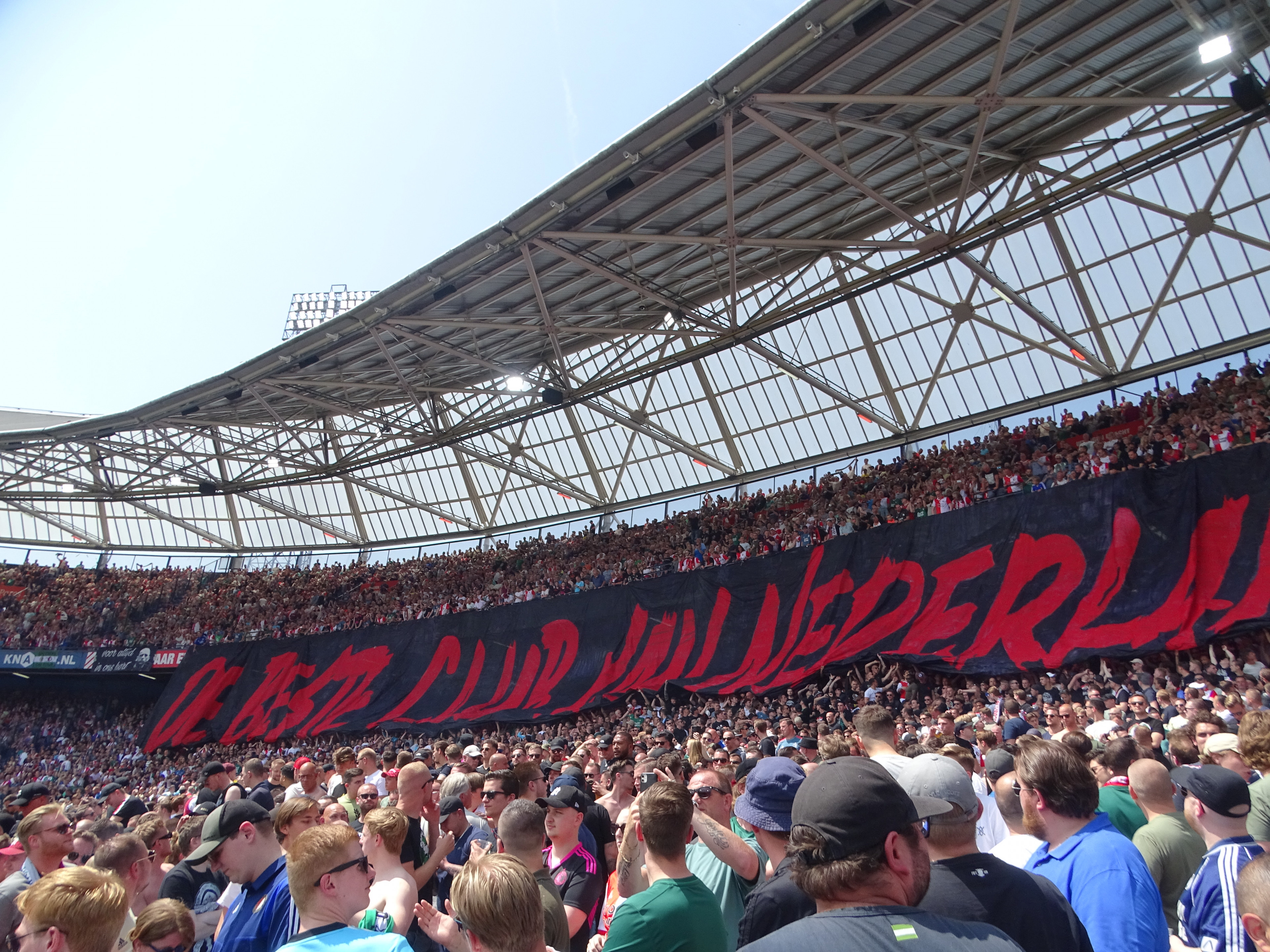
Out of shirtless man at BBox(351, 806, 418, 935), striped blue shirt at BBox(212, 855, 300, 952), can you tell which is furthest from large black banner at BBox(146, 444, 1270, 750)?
striped blue shirt at BBox(212, 855, 300, 952)

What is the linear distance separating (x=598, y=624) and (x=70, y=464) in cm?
2282

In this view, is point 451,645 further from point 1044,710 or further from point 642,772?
point 642,772

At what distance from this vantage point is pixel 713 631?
21.9 metres

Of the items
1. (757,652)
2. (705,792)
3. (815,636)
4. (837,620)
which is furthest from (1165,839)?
(757,652)

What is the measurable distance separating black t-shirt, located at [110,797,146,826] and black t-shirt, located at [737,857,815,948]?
238 inches

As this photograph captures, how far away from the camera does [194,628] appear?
36.3 meters

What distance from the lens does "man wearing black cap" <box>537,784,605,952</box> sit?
4.08 metres

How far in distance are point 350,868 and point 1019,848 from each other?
A: 9.98 ft

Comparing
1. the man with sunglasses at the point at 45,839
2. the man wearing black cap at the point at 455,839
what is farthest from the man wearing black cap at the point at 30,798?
the man wearing black cap at the point at 455,839

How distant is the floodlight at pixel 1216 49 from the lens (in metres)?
12.4

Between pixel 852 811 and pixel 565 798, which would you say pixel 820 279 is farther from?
pixel 852 811

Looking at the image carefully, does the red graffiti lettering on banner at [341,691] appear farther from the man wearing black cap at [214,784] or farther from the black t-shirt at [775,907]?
the black t-shirt at [775,907]

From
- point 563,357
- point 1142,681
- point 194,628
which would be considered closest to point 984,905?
point 1142,681

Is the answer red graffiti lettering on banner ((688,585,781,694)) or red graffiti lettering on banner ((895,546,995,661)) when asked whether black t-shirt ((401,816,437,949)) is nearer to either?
red graffiti lettering on banner ((895,546,995,661))
